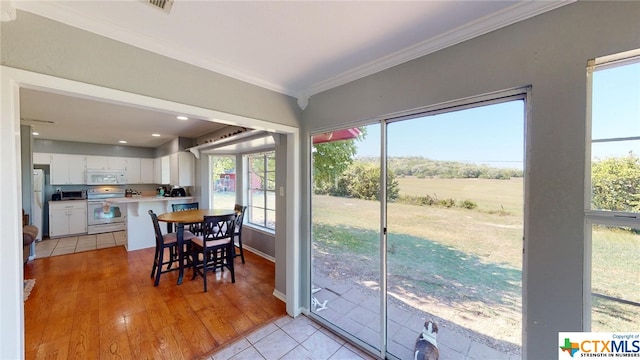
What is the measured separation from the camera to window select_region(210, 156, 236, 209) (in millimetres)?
4930

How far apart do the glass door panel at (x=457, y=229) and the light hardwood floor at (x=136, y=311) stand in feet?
4.89

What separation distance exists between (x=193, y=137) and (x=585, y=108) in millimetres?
5714

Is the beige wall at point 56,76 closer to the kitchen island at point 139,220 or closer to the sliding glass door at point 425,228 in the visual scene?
the sliding glass door at point 425,228

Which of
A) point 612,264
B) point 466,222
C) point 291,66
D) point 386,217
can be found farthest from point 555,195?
point 291,66

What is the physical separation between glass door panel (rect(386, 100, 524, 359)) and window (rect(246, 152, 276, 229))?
2650 millimetres

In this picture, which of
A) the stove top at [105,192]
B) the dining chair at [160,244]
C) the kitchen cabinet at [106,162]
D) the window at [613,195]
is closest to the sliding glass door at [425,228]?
the window at [613,195]

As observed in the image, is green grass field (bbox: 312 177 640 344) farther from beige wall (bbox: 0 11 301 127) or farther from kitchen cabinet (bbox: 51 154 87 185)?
kitchen cabinet (bbox: 51 154 87 185)

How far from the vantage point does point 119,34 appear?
54.0 inches

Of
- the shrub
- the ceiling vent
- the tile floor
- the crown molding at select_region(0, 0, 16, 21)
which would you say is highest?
the ceiling vent

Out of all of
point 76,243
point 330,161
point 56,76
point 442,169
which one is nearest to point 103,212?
point 76,243

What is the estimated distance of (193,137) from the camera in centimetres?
504

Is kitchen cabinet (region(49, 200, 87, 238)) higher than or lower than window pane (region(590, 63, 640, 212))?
lower

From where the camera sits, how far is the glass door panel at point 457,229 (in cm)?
137

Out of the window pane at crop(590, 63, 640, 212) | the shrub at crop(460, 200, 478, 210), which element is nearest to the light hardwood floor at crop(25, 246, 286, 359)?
the shrub at crop(460, 200, 478, 210)
